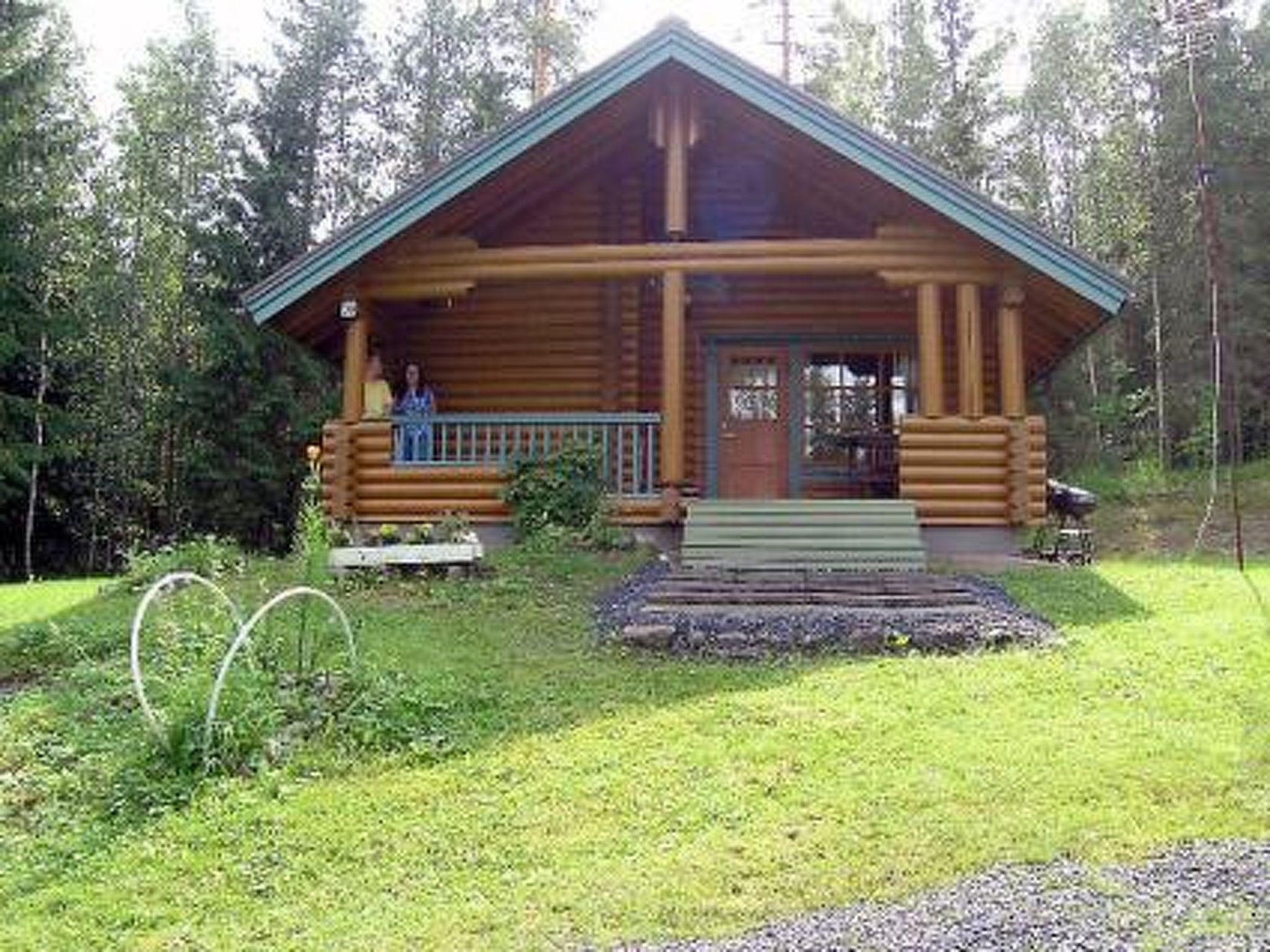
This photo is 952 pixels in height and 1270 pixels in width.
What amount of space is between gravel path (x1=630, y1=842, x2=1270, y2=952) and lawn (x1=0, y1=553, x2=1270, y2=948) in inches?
6.6

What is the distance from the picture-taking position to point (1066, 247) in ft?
39.3

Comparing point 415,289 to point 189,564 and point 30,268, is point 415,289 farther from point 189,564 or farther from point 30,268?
point 30,268

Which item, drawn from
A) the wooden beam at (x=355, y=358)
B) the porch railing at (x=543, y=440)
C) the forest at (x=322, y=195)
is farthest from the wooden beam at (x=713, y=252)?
the forest at (x=322, y=195)

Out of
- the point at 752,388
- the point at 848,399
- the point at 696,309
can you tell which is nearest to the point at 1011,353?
the point at 848,399

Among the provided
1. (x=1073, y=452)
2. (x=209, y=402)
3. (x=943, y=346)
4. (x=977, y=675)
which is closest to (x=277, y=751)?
(x=977, y=675)

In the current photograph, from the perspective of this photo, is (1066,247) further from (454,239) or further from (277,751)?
(277,751)

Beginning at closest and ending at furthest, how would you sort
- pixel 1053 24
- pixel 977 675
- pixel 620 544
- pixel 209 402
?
1. pixel 977 675
2. pixel 620 544
3. pixel 209 402
4. pixel 1053 24

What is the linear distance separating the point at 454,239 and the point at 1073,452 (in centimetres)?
2034

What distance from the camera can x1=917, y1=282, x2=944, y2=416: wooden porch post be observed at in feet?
41.1

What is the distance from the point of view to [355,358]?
13.4 m

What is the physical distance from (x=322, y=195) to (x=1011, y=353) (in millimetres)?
24774

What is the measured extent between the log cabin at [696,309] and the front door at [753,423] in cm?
3

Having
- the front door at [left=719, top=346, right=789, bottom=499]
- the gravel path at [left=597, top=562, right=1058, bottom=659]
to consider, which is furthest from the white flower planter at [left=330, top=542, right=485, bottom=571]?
the front door at [left=719, top=346, right=789, bottom=499]

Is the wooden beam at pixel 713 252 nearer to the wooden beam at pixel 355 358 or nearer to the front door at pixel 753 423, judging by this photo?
the wooden beam at pixel 355 358
